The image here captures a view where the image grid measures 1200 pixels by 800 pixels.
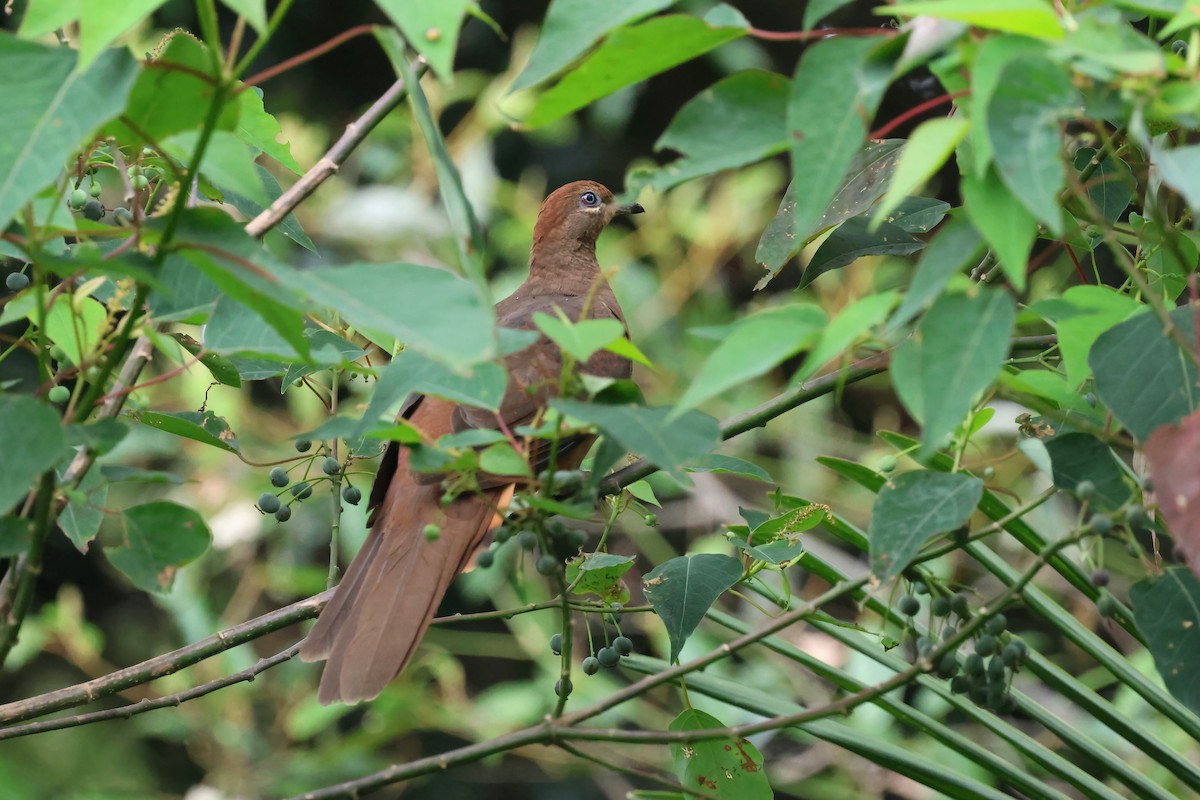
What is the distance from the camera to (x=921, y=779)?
183 centimetres

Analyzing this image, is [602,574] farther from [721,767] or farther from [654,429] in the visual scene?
[654,429]

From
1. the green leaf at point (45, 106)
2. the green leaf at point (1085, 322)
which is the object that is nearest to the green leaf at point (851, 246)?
the green leaf at point (1085, 322)

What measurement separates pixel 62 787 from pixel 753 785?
4224 millimetres

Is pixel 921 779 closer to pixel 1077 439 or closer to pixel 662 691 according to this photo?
pixel 1077 439

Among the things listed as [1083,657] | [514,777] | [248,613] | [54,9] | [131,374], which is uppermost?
[54,9]

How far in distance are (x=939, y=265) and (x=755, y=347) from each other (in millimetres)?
163

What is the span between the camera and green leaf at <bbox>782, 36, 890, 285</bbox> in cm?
108

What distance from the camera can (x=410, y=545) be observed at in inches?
91.9

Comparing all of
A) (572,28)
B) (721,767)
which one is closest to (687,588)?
(721,767)

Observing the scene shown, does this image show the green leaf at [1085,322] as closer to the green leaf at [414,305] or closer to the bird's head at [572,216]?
the green leaf at [414,305]

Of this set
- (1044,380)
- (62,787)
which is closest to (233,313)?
(1044,380)

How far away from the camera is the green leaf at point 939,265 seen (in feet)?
3.36

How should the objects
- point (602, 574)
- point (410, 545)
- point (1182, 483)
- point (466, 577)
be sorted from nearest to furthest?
point (1182, 483) < point (602, 574) < point (410, 545) < point (466, 577)

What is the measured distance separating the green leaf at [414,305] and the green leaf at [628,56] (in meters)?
0.19
